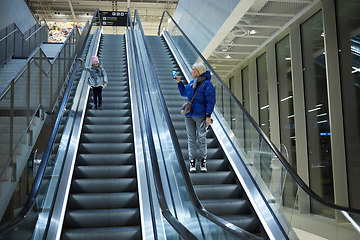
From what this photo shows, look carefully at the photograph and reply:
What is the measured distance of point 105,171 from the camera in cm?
548

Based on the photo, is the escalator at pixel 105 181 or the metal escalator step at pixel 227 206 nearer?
the escalator at pixel 105 181

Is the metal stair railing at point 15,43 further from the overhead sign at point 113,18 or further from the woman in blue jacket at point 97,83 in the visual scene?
the overhead sign at point 113,18

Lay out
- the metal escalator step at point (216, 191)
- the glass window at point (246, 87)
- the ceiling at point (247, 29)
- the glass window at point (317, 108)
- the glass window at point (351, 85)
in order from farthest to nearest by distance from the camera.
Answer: the glass window at point (246, 87) → the ceiling at point (247, 29) → the glass window at point (317, 108) → the glass window at point (351, 85) → the metal escalator step at point (216, 191)

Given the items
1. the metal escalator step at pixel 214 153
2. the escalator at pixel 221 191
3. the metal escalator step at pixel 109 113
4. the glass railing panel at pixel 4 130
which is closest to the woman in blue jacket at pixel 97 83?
the metal escalator step at pixel 109 113

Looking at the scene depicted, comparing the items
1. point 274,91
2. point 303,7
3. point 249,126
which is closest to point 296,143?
point 274,91

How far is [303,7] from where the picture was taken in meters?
7.87

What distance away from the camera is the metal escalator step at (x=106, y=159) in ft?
18.9

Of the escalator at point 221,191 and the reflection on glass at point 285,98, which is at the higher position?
the reflection on glass at point 285,98

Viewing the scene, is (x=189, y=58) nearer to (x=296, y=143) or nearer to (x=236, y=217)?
(x=296, y=143)

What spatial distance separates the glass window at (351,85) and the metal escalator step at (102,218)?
4.50m

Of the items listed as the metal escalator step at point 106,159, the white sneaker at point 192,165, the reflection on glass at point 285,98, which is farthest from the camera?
the reflection on glass at point 285,98

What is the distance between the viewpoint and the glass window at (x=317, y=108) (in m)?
7.49

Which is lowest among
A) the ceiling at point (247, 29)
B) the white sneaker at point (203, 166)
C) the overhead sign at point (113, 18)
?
the white sneaker at point (203, 166)

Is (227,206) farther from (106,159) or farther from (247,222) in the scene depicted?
(106,159)
